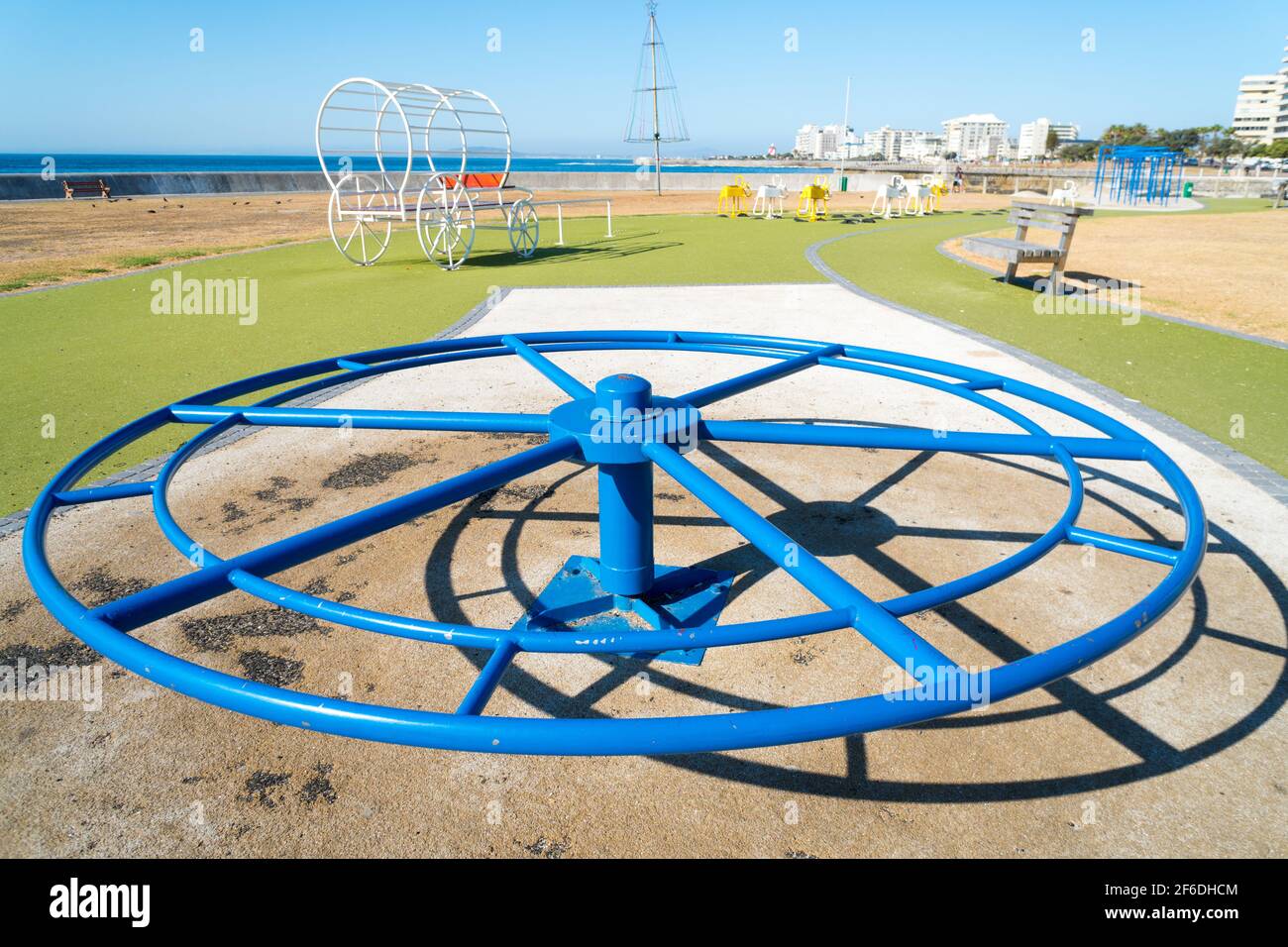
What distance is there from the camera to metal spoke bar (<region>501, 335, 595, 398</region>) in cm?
298

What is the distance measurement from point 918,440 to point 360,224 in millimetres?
13159

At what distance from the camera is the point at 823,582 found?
5.43 feet

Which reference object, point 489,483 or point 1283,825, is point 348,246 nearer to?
point 489,483

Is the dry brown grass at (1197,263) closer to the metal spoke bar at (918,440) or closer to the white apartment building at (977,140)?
the metal spoke bar at (918,440)

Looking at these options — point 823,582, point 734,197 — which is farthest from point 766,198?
point 823,582

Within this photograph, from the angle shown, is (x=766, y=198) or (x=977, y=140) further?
(x=977, y=140)

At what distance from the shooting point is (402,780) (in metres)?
2.25

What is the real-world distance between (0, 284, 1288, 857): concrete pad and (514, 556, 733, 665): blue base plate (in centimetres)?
10

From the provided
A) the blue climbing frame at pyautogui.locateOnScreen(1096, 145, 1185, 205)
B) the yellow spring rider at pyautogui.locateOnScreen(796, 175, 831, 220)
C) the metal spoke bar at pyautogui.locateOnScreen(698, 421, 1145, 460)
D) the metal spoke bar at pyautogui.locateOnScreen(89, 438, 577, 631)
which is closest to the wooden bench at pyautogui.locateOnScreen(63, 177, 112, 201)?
the yellow spring rider at pyautogui.locateOnScreen(796, 175, 831, 220)

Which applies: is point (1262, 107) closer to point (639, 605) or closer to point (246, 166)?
point (246, 166)

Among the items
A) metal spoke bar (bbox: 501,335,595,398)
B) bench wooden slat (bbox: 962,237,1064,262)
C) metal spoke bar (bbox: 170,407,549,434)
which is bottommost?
metal spoke bar (bbox: 170,407,549,434)

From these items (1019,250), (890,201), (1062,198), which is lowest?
(1019,250)

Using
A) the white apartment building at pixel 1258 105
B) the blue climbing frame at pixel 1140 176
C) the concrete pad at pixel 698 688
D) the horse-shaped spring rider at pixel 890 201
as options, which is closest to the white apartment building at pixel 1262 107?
the white apartment building at pixel 1258 105

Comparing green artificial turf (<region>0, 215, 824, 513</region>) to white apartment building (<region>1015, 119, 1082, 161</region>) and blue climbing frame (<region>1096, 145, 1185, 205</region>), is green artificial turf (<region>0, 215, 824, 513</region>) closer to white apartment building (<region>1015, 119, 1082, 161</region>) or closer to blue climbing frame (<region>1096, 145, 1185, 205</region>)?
blue climbing frame (<region>1096, 145, 1185, 205</region>)
